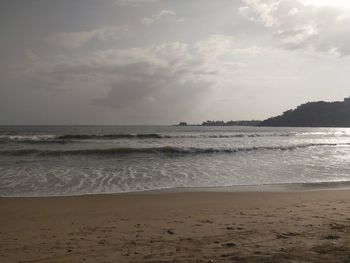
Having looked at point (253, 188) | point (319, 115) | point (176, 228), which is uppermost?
point (319, 115)

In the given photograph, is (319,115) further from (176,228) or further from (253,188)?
(176,228)

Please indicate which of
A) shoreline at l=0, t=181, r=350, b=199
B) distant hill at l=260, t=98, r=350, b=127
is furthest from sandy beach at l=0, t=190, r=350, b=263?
distant hill at l=260, t=98, r=350, b=127

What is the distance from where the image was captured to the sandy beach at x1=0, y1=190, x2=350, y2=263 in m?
4.80

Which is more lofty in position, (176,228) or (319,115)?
(319,115)

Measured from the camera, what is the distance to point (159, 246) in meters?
5.20

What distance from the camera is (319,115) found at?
14788cm

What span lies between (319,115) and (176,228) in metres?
153

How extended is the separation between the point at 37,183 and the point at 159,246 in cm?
804

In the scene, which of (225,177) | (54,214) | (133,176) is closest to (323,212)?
(54,214)

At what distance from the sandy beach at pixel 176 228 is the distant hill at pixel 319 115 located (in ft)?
471

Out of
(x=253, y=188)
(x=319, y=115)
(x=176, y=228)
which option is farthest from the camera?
(x=319, y=115)

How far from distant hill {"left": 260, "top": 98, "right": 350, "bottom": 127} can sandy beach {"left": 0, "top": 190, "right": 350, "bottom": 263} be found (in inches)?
5649

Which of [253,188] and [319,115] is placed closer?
[253,188]

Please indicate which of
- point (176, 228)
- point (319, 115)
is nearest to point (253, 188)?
point (176, 228)
